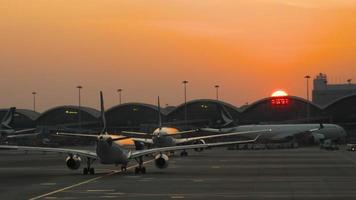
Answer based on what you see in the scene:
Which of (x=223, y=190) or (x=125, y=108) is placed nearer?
(x=223, y=190)

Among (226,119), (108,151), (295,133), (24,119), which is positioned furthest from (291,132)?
(108,151)

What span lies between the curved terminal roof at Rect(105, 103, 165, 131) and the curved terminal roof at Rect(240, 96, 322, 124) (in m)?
23.2

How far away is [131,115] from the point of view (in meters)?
175

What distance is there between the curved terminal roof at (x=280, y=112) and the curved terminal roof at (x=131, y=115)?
2322 centimetres

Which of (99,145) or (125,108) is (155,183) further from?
(125,108)

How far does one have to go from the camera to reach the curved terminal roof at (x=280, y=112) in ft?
540

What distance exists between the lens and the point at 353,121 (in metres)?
162

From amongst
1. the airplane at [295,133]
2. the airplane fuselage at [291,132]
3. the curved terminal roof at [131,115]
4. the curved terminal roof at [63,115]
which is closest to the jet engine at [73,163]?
the airplane at [295,133]

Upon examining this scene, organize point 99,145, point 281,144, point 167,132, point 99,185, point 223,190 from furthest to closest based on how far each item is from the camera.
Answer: point 281,144 → point 167,132 → point 99,145 → point 99,185 → point 223,190

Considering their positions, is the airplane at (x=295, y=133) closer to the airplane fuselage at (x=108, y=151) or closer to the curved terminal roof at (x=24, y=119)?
the curved terminal roof at (x=24, y=119)

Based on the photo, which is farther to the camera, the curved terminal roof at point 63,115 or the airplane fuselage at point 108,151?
the curved terminal roof at point 63,115

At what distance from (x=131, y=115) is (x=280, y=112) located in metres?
38.8

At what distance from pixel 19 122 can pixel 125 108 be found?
3109cm

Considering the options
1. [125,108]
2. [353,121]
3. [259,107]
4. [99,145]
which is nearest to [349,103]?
[353,121]
